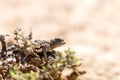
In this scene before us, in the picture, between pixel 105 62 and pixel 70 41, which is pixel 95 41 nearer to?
pixel 70 41

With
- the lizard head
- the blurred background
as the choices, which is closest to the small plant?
the lizard head

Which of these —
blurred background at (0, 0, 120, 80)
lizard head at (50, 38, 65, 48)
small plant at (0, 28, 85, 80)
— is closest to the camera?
small plant at (0, 28, 85, 80)

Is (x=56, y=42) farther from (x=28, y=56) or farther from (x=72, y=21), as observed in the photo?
(x=72, y=21)

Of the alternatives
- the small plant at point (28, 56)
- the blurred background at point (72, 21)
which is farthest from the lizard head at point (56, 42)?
the blurred background at point (72, 21)

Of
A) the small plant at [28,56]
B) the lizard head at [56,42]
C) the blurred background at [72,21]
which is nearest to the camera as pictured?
the small plant at [28,56]

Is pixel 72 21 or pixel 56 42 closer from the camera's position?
pixel 56 42

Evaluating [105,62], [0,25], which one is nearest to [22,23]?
[0,25]

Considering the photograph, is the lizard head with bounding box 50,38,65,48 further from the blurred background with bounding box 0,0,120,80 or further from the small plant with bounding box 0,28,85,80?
the blurred background with bounding box 0,0,120,80

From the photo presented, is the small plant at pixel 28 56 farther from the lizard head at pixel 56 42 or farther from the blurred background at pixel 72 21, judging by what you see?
the blurred background at pixel 72 21

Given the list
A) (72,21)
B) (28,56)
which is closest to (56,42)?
(28,56)

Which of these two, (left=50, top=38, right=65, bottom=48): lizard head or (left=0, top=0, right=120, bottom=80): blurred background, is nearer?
(left=50, top=38, right=65, bottom=48): lizard head
